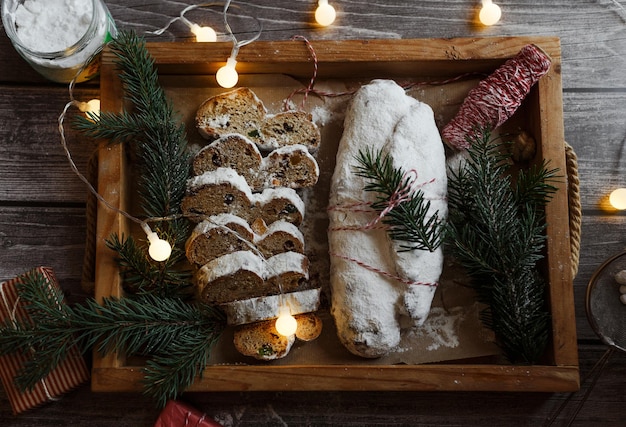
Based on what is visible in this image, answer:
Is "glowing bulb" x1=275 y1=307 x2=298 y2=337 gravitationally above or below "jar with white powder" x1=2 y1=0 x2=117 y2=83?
below

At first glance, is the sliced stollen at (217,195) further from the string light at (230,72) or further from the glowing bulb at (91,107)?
the glowing bulb at (91,107)

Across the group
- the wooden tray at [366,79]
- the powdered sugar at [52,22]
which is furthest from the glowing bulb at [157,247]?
the powdered sugar at [52,22]

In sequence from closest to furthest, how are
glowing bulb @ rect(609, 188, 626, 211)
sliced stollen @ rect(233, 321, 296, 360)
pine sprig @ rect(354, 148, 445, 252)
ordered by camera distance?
pine sprig @ rect(354, 148, 445, 252) → sliced stollen @ rect(233, 321, 296, 360) → glowing bulb @ rect(609, 188, 626, 211)

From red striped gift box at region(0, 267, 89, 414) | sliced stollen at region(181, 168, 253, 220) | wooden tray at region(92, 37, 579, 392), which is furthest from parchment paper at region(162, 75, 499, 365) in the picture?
red striped gift box at region(0, 267, 89, 414)

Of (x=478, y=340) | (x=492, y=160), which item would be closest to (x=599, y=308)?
(x=478, y=340)

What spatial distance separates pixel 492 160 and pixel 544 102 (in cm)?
20

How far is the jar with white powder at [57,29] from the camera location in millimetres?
1346

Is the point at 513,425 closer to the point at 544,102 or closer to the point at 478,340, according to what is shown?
the point at 478,340

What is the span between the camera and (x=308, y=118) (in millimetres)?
1381

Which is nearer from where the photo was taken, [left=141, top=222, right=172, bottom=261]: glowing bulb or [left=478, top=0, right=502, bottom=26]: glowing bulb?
[left=141, top=222, right=172, bottom=261]: glowing bulb

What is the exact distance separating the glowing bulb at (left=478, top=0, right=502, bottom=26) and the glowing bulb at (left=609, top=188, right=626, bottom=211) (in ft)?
1.61

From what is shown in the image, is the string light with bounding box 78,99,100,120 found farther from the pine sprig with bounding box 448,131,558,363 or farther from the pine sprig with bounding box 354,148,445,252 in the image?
the pine sprig with bounding box 448,131,558,363

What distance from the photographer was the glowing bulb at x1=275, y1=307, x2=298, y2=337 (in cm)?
123

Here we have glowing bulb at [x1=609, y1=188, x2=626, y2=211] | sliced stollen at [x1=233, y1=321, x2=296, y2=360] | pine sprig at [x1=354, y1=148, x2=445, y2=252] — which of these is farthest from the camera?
glowing bulb at [x1=609, y1=188, x2=626, y2=211]
